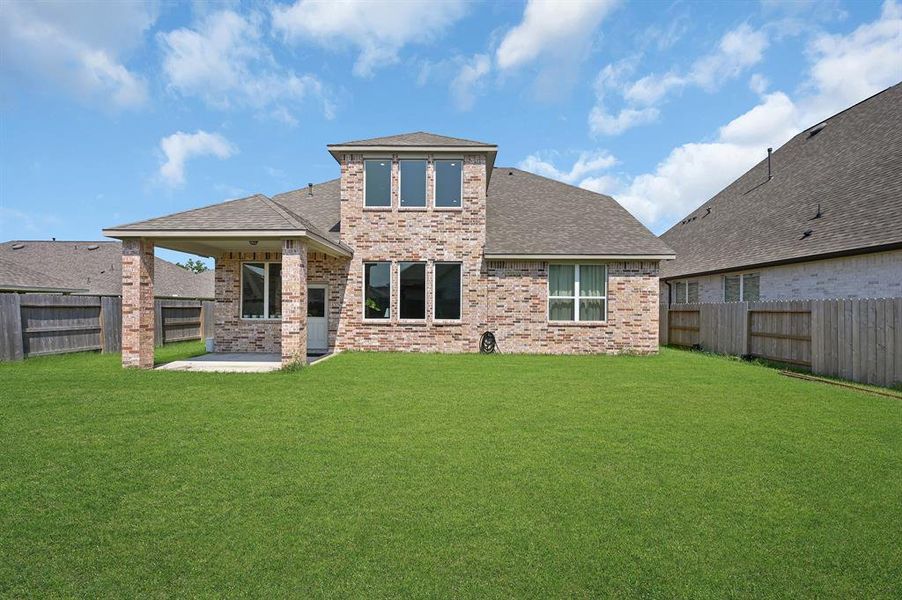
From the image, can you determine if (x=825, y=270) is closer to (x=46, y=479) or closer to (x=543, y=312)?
(x=543, y=312)

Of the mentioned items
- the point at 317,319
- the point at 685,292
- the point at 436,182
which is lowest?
the point at 317,319

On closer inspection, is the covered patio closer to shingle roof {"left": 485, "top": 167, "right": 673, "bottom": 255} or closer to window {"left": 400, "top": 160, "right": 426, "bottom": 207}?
window {"left": 400, "top": 160, "right": 426, "bottom": 207}

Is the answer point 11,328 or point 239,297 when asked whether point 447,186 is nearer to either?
point 239,297

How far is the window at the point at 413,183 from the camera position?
14531mm

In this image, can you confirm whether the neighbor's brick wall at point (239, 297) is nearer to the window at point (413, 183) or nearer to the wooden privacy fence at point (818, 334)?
the window at point (413, 183)

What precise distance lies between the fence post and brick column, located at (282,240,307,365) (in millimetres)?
7204

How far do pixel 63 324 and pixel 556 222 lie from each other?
15.2 metres

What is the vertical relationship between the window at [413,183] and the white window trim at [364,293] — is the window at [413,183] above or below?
above

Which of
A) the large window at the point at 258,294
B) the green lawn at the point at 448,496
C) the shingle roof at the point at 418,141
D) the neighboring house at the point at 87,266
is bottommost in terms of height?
the green lawn at the point at 448,496

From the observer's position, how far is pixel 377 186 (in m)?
14.6

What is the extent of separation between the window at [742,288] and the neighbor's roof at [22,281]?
25488 mm

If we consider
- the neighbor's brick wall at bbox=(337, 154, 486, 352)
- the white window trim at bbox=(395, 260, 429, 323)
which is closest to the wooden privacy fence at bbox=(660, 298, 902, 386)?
the neighbor's brick wall at bbox=(337, 154, 486, 352)

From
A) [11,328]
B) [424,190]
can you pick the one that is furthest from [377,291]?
[11,328]

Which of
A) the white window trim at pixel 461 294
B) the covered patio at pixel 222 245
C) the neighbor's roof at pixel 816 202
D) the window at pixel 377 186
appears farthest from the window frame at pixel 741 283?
the covered patio at pixel 222 245
